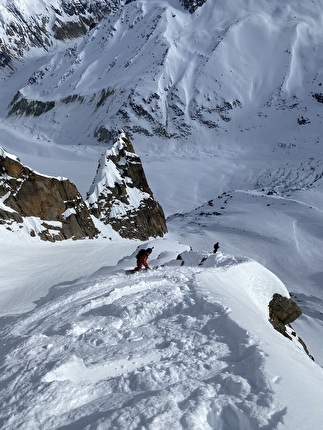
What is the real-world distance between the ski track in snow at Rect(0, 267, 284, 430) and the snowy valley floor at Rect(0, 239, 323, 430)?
2 centimetres

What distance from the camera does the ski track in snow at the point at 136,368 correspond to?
16.9 feet

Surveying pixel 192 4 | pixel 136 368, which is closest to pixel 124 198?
pixel 136 368

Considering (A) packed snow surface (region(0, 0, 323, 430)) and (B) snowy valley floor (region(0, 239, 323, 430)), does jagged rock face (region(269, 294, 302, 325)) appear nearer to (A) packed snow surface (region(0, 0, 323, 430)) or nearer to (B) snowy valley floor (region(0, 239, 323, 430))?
(A) packed snow surface (region(0, 0, 323, 430))

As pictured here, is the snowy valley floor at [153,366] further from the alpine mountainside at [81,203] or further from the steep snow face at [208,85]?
the steep snow face at [208,85]

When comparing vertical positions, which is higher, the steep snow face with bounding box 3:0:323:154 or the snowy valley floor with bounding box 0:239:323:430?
the steep snow face with bounding box 3:0:323:154

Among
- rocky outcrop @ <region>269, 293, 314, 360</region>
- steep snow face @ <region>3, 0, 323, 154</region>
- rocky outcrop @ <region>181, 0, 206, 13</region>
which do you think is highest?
rocky outcrop @ <region>181, 0, 206, 13</region>

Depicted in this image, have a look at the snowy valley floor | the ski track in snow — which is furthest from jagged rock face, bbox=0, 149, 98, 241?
the ski track in snow

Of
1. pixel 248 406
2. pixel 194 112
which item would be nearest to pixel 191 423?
pixel 248 406

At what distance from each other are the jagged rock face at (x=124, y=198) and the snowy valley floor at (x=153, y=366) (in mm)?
27694

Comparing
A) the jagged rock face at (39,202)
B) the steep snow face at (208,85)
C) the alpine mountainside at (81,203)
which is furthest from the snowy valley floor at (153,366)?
the steep snow face at (208,85)

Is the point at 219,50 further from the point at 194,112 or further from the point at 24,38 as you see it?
the point at 24,38

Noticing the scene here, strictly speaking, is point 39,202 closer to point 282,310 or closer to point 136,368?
point 282,310

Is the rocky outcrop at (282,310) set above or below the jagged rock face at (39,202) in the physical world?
above

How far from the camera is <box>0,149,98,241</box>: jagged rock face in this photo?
27.1 meters
